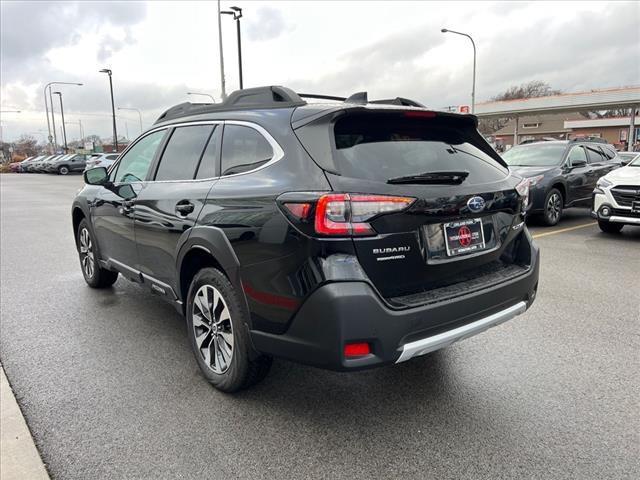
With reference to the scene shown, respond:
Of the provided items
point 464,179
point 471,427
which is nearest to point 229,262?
point 464,179

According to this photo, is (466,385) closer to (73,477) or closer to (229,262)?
(229,262)

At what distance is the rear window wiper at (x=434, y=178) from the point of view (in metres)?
2.61

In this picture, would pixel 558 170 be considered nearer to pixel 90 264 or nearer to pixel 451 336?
pixel 451 336

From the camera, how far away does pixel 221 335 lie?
3141 mm

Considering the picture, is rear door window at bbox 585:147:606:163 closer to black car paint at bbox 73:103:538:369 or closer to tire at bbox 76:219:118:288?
black car paint at bbox 73:103:538:369

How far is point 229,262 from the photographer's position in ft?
9.36

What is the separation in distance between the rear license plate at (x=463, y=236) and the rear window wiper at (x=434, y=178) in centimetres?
23

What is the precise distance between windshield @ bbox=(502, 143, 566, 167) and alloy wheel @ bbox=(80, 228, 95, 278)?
8.45m

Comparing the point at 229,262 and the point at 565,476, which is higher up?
the point at 229,262

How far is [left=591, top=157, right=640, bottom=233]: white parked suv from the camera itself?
786cm

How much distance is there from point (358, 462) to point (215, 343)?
4.01ft

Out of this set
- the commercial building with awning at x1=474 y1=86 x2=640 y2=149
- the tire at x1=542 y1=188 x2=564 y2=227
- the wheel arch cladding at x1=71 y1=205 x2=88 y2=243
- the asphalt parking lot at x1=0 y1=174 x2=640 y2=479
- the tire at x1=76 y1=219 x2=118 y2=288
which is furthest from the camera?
the commercial building with awning at x1=474 y1=86 x2=640 y2=149

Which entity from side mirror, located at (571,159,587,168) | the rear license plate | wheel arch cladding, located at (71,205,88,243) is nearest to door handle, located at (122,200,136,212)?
wheel arch cladding, located at (71,205,88,243)

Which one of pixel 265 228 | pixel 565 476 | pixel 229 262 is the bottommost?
pixel 565 476
